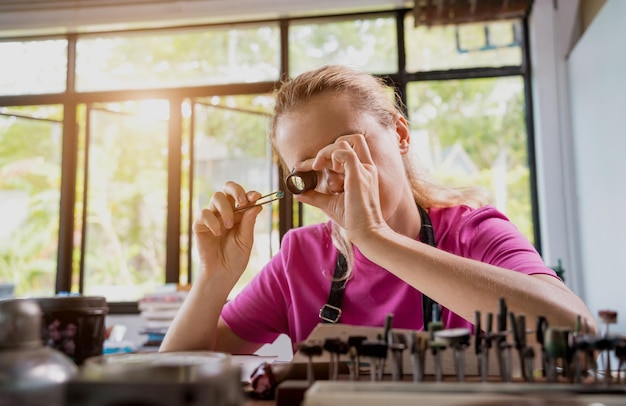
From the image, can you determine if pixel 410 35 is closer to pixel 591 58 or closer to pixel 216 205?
pixel 591 58

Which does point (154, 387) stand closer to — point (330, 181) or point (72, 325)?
point (72, 325)

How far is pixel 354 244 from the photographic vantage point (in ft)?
2.68

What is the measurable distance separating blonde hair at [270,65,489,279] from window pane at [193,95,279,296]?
2263 millimetres

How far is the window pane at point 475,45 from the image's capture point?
3428mm

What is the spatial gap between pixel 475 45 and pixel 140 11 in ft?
7.41

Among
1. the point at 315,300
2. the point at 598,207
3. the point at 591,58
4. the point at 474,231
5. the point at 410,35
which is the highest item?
the point at 410,35

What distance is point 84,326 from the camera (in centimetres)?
66

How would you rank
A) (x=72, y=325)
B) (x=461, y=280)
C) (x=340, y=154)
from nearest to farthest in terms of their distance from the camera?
(x=72, y=325), (x=461, y=280), (x=340, y=154)

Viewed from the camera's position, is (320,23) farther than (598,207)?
Yes

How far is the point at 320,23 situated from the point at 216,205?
282 cm

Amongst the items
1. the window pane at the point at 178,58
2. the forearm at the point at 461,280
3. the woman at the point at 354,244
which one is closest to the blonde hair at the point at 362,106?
the woman at the point at 354,244

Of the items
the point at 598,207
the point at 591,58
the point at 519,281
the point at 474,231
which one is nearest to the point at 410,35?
the point at 591,58

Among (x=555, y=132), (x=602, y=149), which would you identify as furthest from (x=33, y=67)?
(x=602, y=149)

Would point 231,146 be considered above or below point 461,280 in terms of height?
above
